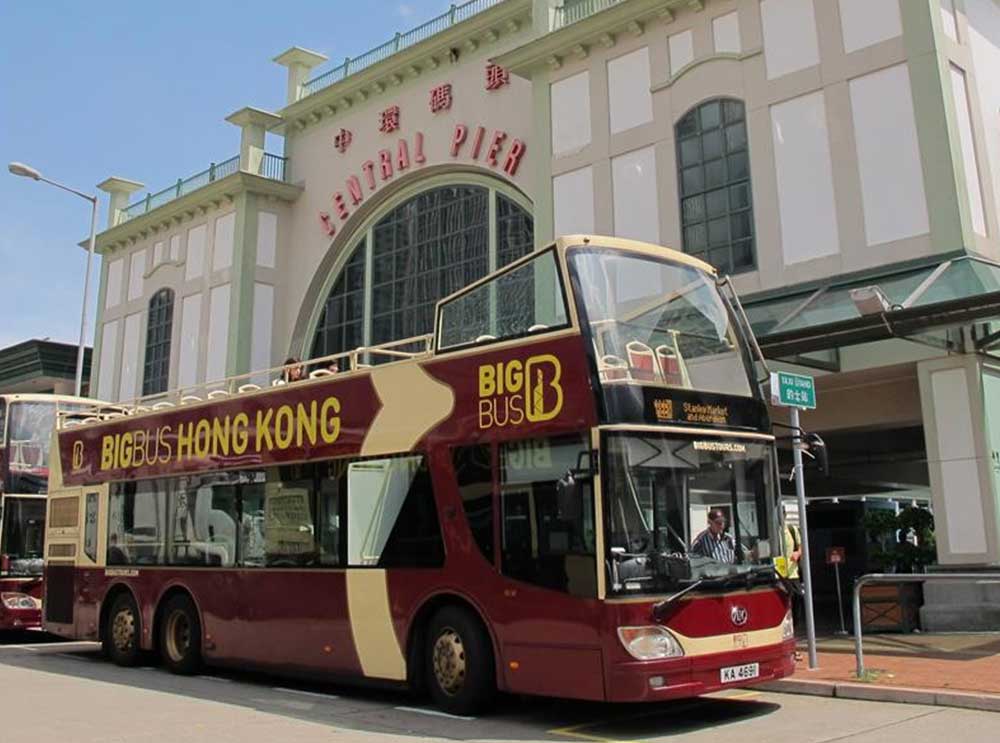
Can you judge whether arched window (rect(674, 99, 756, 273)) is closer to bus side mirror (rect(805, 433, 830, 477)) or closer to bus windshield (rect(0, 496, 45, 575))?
bus side mirror (rect(805, 433, 830, 477))

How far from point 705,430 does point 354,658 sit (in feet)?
14.5

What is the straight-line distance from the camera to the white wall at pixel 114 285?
3234cm

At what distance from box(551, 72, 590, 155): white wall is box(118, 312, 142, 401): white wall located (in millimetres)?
17353

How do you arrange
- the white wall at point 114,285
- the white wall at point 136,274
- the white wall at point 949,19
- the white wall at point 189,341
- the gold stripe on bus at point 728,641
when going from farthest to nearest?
the white wall at point 114,285 < the white wall at point 136,274 < the white wall at point 189,341 < the white wall at point 949,19 < the gold stripe on bus at point 728,641

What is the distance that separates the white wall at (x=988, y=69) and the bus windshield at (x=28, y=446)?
1680cm

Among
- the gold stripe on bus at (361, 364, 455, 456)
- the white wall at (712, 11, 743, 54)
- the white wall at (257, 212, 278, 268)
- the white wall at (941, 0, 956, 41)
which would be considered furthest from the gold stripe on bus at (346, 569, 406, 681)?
the white wall at (257, 212, 278, 268)

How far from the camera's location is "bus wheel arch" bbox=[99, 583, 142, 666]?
1310 cm

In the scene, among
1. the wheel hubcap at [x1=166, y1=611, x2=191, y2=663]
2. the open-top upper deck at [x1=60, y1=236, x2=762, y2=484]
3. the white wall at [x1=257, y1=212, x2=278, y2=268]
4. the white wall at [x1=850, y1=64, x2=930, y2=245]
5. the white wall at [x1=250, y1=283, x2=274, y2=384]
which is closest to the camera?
the open-top upper deck at [x1=60, y1=236, x2=762, y2=484]

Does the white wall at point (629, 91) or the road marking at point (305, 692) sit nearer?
the road marking at point (305, 692)

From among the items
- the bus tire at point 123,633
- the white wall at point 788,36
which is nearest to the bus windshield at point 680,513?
the bus tire at point 123,633

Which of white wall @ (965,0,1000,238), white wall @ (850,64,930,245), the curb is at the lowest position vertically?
the curb

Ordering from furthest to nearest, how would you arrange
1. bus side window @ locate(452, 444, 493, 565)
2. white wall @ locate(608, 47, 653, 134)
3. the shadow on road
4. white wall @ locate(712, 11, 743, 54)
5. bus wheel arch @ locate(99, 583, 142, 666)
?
white wall @ locate(608, 47, 653, 134)
white wall @ locate(712, 11, 743, 54)
bus wheel arch @ locate(99, 583, 142, 666)
bus side window @ locate(452, 444, 493, 565)
the shadow on road

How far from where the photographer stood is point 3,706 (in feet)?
31.2

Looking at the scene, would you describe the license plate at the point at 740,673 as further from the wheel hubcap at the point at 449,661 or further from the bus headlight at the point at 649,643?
the wheel hubcap at the point at 449,661
